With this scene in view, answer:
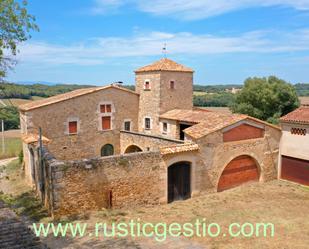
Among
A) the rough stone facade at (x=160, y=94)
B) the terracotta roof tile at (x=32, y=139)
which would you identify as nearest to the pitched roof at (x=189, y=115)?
the rough stone facade at (x=160, y=94)

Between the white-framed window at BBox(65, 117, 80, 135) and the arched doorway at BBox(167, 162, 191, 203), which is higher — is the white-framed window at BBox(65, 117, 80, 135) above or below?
above

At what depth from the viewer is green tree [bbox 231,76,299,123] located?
3188 cm

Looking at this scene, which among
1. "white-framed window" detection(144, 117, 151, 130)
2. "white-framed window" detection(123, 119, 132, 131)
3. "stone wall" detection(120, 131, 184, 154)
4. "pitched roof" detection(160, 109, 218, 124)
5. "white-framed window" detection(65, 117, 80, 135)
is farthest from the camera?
"white-framed window" detection(123, 119, 132, 131)

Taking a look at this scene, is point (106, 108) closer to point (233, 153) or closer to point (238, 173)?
point (233, 153)

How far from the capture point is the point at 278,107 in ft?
106

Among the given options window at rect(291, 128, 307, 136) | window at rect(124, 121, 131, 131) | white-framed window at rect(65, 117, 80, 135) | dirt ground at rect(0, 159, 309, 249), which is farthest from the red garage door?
white-framed window at rect(65, 117, 80, 135)

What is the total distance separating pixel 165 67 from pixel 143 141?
21.7ft

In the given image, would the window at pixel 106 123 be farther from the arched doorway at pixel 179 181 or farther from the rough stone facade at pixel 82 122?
the arched doorway at pixel 179 181

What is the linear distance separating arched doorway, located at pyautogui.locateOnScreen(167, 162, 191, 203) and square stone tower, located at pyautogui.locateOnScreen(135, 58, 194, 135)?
352 inches

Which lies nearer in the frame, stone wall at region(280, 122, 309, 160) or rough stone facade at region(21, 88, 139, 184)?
stone wall at region(280, 122, 309, 160)

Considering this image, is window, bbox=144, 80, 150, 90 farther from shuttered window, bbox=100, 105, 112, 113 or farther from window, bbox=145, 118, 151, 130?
shuttered window, bbox=100, 105, 112, 113

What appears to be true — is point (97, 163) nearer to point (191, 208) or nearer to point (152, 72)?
point (191, 208)

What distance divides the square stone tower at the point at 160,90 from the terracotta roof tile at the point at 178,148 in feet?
29.0

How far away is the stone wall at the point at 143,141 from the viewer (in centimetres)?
1995
